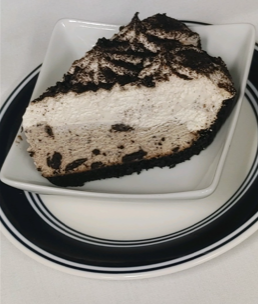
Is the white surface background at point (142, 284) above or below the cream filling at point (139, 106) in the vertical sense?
below

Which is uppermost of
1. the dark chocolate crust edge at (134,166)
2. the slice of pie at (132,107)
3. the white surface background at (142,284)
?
the slice of pie at (132,107)

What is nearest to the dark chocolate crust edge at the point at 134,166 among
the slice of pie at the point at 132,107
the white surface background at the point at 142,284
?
the slice of pie at the point at 132,107

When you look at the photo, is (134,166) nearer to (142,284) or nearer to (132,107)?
(132,107)

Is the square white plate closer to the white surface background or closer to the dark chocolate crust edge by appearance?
the dark chocolate crust edge

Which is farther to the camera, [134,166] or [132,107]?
[134,166]

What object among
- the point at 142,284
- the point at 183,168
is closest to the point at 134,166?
the point at 183,168

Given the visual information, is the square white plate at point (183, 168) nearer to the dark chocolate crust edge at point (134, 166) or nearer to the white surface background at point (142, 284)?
the dark chocolate crust edge at point (134, 166)

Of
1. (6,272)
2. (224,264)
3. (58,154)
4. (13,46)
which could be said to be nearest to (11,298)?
(6,272)

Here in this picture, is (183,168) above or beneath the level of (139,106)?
beneath

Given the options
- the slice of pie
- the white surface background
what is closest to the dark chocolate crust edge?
the slice of pie
